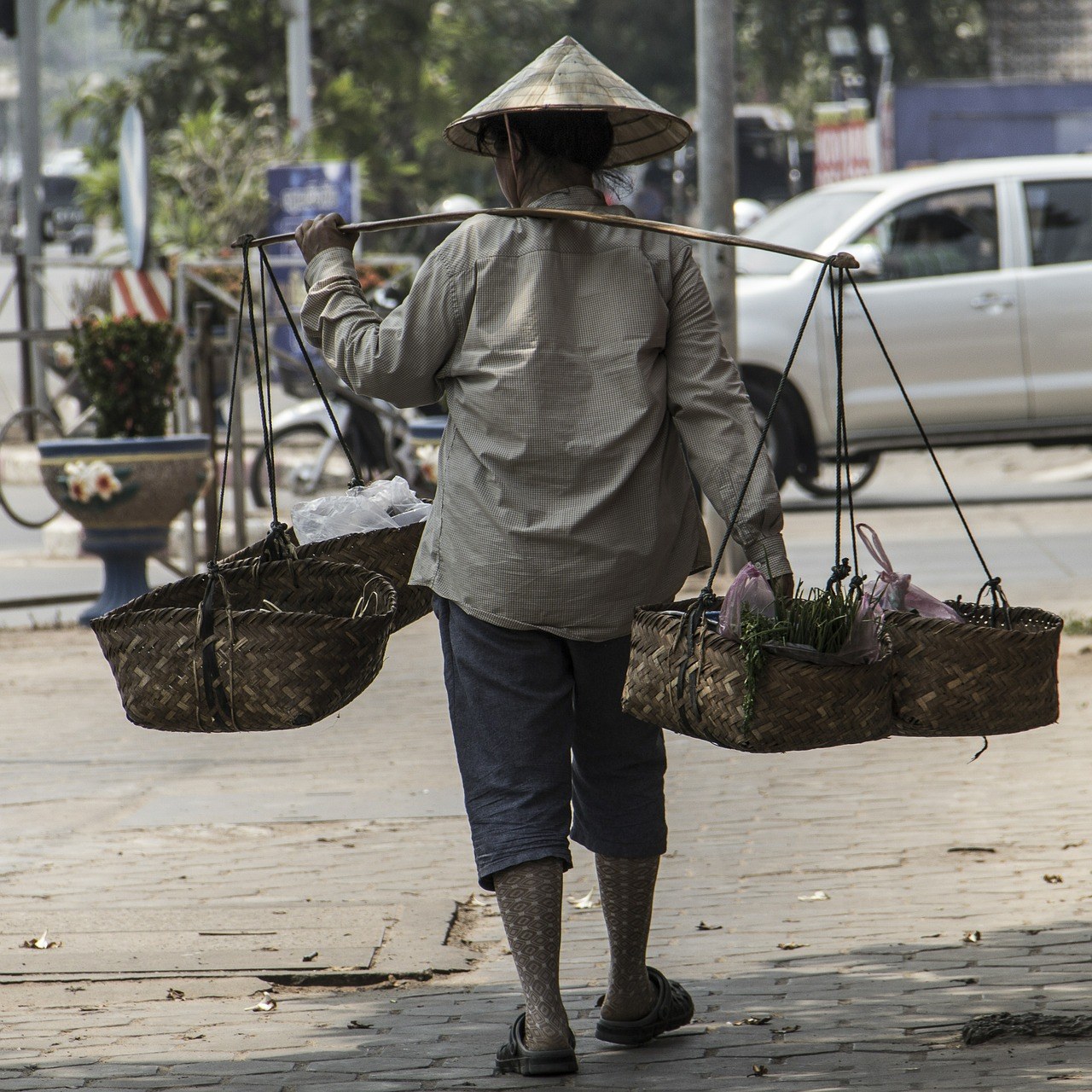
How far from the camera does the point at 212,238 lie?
1964cm

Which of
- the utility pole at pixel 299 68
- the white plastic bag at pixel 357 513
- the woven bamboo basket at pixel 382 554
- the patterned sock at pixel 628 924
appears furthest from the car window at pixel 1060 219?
the utility pole at pixel 299 68

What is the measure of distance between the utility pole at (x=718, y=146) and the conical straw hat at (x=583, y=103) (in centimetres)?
557

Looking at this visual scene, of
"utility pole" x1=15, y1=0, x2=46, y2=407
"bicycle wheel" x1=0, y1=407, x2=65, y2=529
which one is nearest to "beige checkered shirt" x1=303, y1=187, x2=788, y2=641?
"bicycle wheel" x1=0, y1=407, x2=65, y2=529

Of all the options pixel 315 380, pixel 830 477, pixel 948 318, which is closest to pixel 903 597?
pixel 315 380

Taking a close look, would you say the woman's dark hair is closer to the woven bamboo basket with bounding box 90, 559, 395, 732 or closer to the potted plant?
the woven bamboo basket with bounding box 90, 559, 395, 732

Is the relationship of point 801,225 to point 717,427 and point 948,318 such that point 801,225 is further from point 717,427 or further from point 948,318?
point 717,427

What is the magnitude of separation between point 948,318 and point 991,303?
11.7 inches

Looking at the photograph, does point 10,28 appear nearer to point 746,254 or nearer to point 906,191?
point 746,254

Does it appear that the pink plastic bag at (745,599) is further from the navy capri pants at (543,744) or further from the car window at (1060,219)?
the car window at (1060,219)

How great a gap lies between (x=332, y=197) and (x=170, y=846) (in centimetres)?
1220

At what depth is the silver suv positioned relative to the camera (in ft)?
39.0

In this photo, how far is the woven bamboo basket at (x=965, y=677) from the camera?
11.6 ft

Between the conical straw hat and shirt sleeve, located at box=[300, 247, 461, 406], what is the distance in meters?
0.33

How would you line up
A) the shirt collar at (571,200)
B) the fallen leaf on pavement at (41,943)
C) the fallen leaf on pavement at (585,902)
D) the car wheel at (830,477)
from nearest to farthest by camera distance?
the shirt collar at (571,200)
the fallen leaf on pavement at (41,943)
the fallen leaf on pavement at (585,902)
the car wheel at (830,477)
